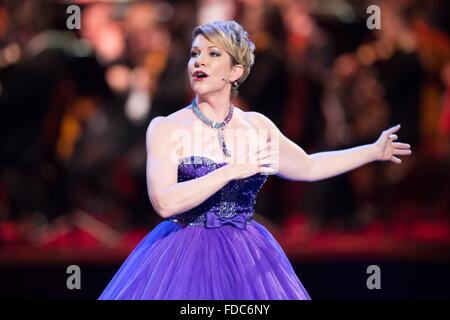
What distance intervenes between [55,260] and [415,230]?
2.58 m

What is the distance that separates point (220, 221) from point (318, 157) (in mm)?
479

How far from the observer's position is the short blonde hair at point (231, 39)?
2.89 metres

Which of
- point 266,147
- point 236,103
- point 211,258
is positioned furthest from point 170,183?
point 236,103

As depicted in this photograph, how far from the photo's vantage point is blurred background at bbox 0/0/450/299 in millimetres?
5770

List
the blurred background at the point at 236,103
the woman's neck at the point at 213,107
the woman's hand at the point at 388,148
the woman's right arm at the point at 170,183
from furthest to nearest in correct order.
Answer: the blurred background at the point at 236,103 < the woman's hand at the point at 388,148 < the woman's neck at the point at 213,107 < the woman's right arm at the point at 170,183

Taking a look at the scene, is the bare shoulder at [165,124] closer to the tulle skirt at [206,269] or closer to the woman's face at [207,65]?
the woman's face at [207,65]

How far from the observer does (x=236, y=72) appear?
117 inches

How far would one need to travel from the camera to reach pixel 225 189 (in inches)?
113

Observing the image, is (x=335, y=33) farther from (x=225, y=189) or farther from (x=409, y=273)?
(x=225, y=189)

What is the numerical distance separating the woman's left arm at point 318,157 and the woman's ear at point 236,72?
0.54 ft

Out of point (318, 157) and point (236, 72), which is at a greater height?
point (236, 72)

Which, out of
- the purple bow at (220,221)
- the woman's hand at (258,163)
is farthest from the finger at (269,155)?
the purple bow at (220,221)

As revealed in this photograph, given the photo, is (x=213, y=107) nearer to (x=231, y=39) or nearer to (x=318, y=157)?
(x=231, y=39)
